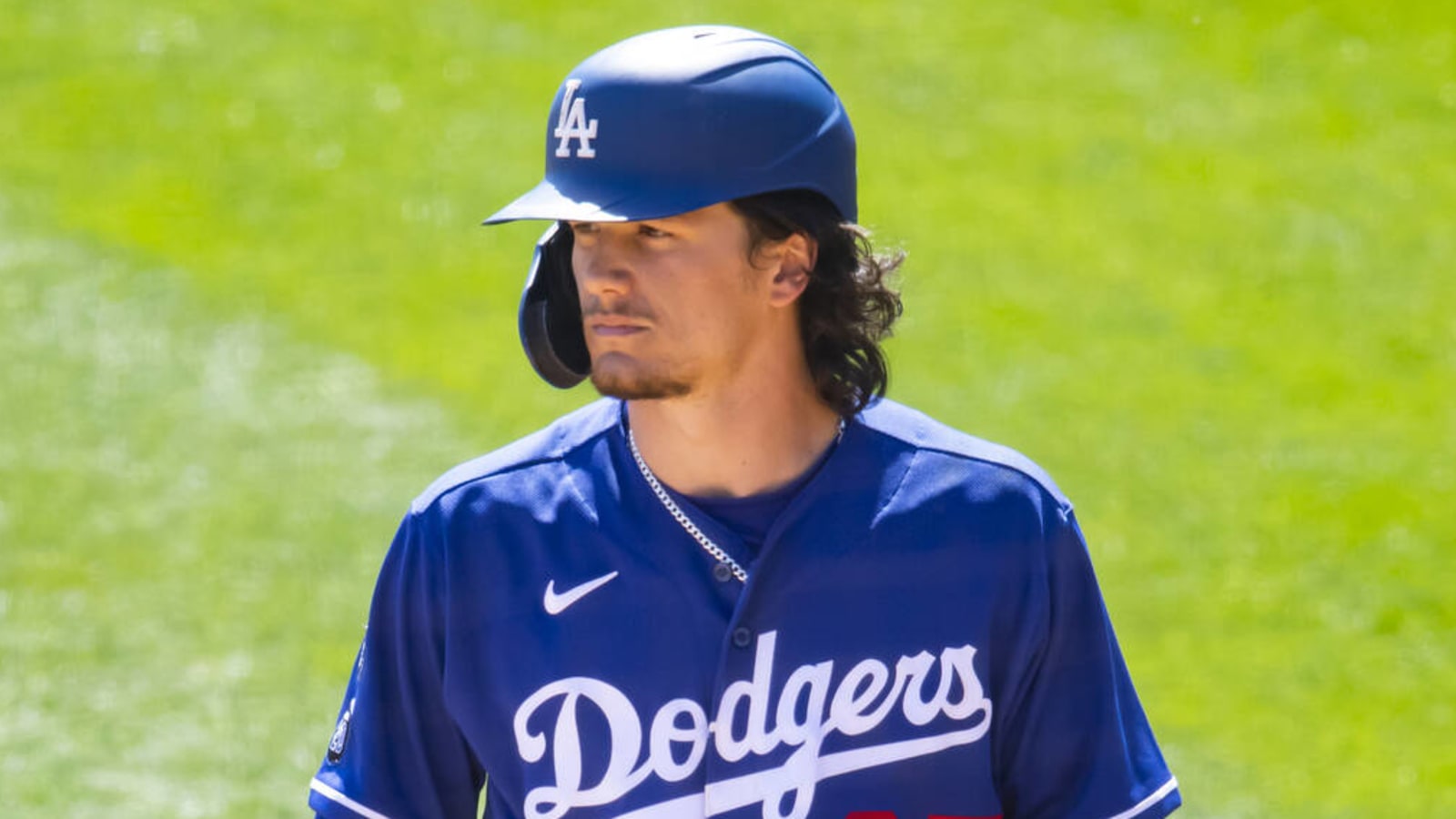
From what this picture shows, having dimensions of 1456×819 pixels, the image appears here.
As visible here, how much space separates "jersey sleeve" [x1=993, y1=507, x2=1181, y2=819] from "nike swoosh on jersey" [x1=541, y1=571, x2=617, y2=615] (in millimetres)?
583

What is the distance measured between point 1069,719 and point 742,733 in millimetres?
468

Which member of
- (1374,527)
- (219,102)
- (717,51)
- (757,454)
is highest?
(219,102)

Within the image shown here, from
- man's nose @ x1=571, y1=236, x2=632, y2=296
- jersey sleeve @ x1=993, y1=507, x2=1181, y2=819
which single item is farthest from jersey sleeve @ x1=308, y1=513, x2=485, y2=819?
jersey sleeve @ x1=993, y1=507, x2=1181, y2=819

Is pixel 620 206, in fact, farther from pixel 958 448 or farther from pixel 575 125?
pixel 958 448

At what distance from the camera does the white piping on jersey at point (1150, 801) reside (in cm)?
309

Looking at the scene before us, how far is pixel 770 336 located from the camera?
313 centimetres

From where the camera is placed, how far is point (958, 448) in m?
3.11

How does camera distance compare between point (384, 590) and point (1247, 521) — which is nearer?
point (384, 590)

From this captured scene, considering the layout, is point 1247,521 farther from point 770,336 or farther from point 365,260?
point 770,336

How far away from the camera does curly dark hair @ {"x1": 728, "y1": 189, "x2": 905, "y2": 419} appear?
3.09 metres

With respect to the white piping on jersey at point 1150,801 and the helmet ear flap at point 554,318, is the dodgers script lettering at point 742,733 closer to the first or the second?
the white piping on jersey at point 1150,801

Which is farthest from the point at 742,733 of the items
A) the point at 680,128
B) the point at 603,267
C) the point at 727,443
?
the point at 680,128

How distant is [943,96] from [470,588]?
6.70 m

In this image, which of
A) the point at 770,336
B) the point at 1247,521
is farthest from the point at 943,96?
the point at 770,336
